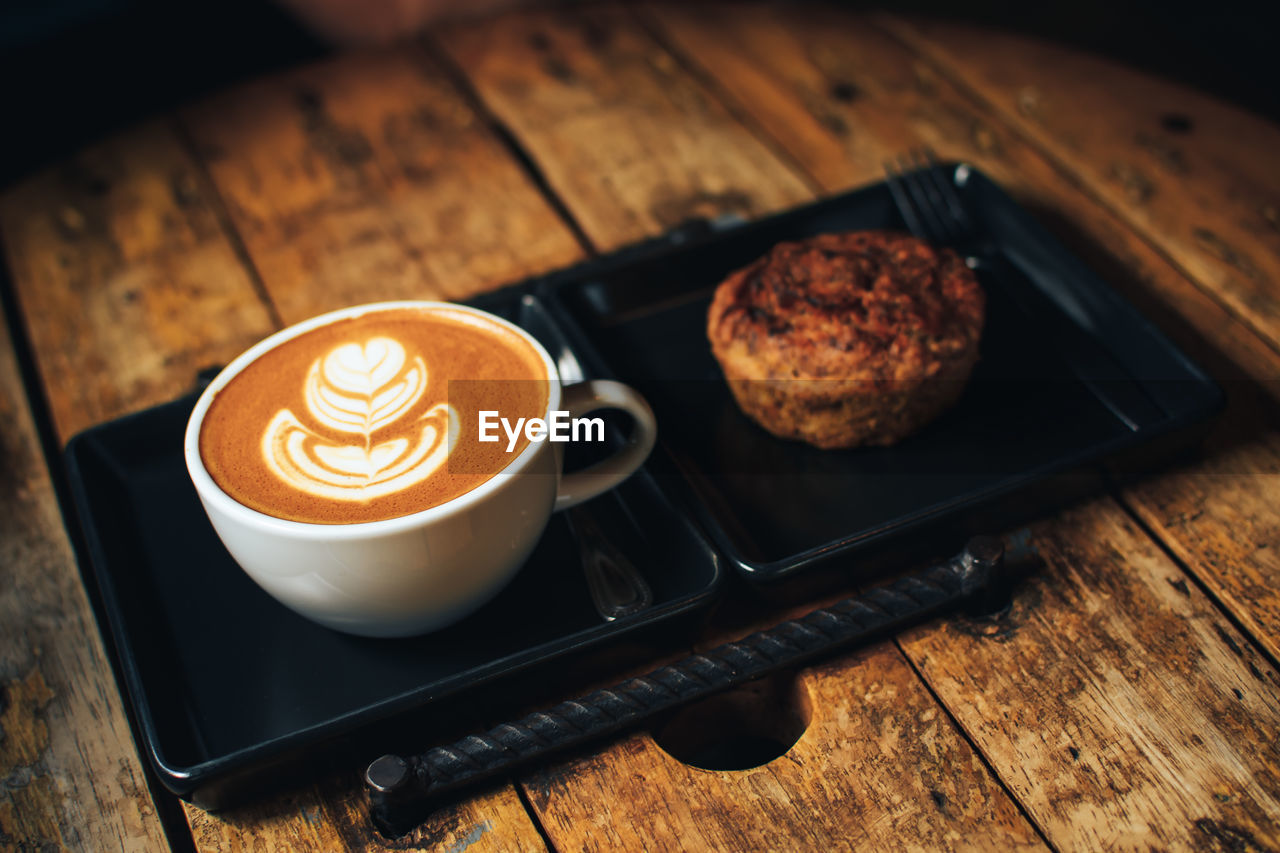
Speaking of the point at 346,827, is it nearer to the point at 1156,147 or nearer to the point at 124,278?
the point at 124,278

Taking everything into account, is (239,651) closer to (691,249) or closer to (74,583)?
(74,583)

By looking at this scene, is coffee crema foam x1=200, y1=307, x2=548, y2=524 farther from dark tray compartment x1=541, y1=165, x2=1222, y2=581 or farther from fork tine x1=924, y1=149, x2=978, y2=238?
fork tine x1=924, y1=149, x2=978, y2=238

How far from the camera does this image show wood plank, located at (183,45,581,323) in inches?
51.2

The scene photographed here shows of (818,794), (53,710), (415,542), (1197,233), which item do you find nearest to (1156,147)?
(1197,233)

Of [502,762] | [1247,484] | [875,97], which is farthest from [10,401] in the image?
[1247,484]

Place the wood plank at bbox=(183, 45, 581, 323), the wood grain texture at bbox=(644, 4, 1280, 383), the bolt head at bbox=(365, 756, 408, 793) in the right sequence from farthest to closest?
the wood plank at bbox=(183, 45, 581, 323) < the wood grain texture at bbox=(644, 4, 1280, 383) < the bolt head at bbox=(365, 756, 408, 793)

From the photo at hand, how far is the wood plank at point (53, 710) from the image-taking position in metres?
0.78

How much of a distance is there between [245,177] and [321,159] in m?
0.11

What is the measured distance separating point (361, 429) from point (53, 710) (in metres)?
0.36

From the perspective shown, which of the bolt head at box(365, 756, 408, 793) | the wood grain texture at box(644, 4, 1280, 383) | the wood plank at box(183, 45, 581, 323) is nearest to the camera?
the bolt head at box(365, 756, 408, 793)

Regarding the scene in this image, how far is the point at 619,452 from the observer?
3.01 feet

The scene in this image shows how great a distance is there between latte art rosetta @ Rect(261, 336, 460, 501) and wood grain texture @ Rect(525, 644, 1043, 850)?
0.88 feet

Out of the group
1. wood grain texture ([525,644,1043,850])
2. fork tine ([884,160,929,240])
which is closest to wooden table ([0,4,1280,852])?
wood grain texture ([525,644,1043,850])

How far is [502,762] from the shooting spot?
0.76 m
